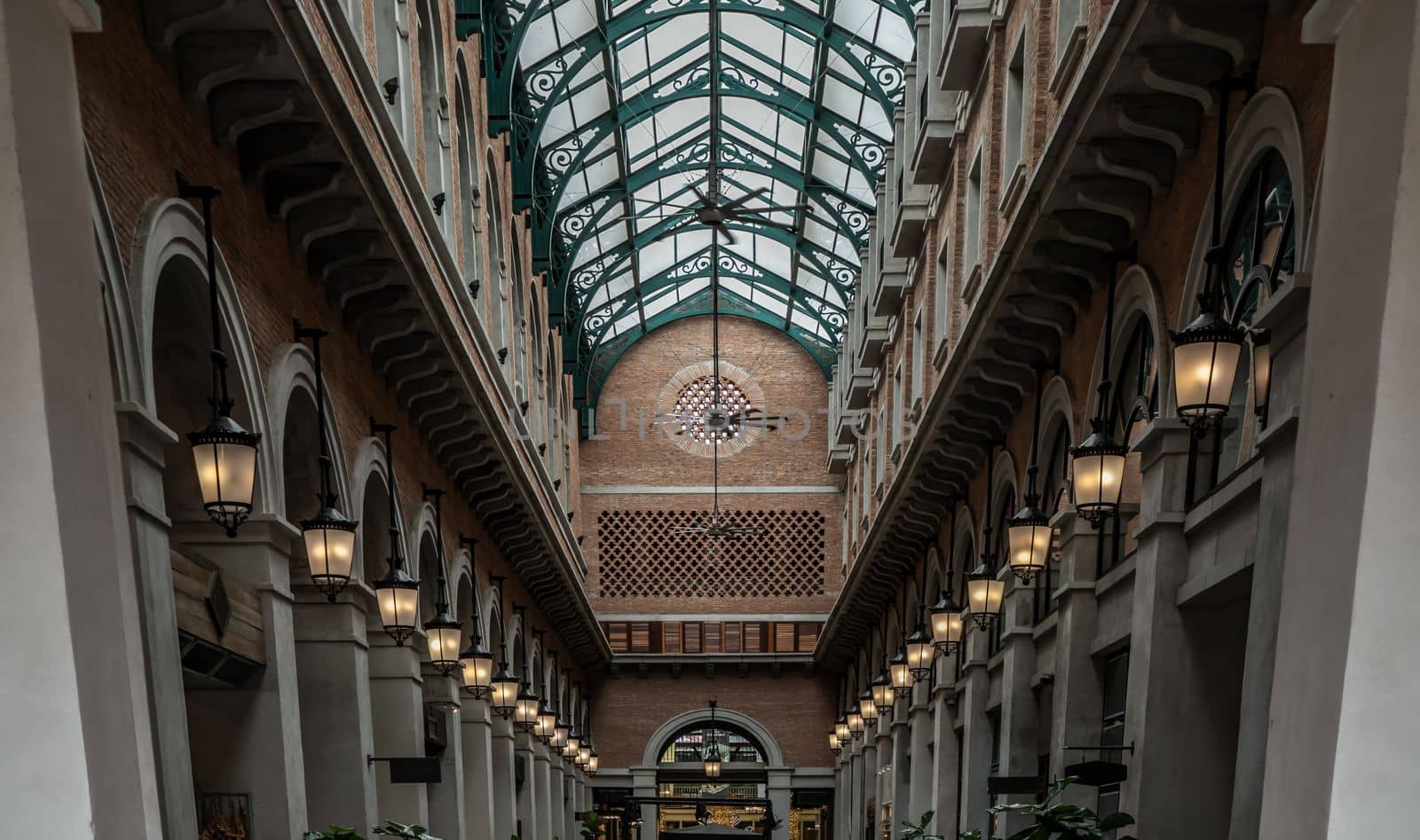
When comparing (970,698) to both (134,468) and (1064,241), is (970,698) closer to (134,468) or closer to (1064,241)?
(1064,241)

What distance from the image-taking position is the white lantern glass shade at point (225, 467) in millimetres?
7676

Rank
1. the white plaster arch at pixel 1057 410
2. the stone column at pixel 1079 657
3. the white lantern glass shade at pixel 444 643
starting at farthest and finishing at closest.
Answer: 1. the white lantern glass shade at pixel 444 643
2. the white plaster arch at pixel 1057 410
3. the stone column at pixel 1079 657

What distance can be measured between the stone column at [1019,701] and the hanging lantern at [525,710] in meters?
11.5

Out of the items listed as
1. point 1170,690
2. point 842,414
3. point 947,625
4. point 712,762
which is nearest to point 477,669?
point 947,625

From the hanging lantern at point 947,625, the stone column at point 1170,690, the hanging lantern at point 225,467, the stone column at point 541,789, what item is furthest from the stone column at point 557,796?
the hanging lantern at point 225,467

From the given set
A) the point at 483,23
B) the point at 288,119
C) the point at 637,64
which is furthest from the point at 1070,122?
the point at 637,64

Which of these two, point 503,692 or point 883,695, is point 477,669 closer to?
point 503,692

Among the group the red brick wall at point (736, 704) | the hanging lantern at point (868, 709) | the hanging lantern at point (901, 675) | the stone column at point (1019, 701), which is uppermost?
the stone column at point (1019, 701)

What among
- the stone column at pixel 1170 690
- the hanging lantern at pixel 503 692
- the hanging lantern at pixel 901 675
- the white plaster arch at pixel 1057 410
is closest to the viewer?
the stone column at pixel 1170 690

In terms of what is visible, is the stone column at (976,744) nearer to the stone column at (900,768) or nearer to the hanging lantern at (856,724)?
the stone column at (900,768)

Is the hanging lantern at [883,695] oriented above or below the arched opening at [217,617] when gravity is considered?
below

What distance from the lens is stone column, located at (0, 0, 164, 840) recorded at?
4.03 metres

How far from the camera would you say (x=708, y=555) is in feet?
133

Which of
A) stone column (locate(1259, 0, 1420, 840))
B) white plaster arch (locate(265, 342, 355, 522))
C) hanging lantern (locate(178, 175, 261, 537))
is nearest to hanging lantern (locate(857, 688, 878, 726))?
white plaster arch (locate(265, 342, 355, 522))
